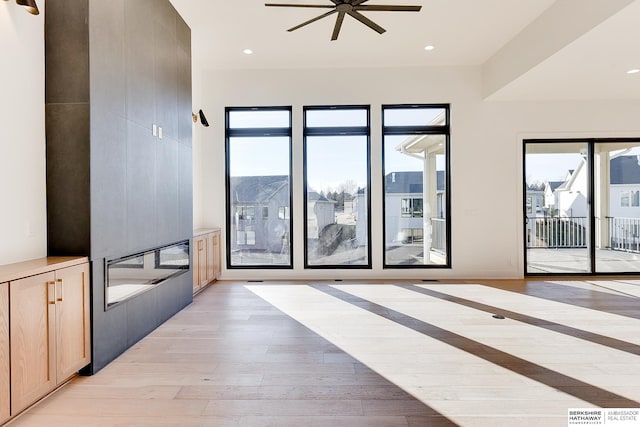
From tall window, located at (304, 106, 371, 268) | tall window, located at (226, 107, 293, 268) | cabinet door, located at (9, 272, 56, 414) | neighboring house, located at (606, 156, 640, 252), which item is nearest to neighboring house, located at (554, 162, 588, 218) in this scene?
neighboring house, located at (606, 156, 640, 252)

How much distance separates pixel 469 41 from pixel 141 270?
5.05 metres

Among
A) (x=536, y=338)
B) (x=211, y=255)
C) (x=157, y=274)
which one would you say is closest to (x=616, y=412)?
(x=536, y=338)

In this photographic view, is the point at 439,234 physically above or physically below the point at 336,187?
below

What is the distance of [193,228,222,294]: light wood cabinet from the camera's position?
4.94 metres

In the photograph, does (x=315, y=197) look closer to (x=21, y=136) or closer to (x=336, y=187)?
(x=336, y=187)

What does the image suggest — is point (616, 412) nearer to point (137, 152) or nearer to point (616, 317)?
point (616, 317)

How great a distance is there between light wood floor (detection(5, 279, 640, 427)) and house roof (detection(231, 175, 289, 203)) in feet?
7.15

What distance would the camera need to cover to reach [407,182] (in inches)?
245

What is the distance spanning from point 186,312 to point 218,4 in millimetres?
3542

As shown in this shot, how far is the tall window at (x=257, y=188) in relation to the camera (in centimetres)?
621

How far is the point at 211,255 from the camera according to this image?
18.4ft

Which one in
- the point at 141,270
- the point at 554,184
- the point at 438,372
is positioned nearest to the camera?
the point at 438,372

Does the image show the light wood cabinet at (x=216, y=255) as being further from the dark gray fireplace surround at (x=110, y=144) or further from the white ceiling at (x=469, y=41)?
the white ceiling at (x=469, y=41)

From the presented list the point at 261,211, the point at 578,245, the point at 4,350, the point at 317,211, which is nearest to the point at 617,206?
the point at 578,245
